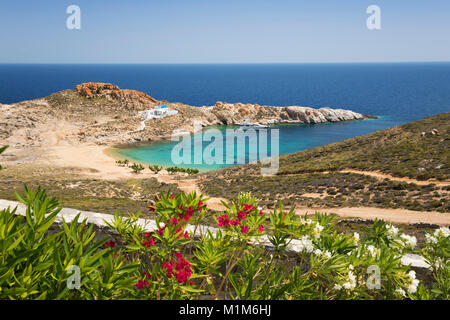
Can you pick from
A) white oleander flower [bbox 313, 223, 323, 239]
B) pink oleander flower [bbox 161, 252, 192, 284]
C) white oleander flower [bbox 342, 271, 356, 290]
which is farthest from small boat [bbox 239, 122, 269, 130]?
pink oleander flower [bbox 161, 252, 192, 284]

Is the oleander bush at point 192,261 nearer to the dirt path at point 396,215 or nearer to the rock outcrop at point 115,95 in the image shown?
the dirt path at point 396,215

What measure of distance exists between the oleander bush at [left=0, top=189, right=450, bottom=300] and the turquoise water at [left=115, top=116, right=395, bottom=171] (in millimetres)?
32270

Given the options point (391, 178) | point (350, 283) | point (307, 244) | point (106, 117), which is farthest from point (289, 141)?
point (350, 283)

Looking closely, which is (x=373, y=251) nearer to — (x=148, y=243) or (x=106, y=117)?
(x=148, y=243)

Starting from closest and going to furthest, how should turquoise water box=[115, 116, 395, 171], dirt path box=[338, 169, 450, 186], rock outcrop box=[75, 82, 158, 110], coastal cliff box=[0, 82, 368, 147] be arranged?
dirt path box=[338, 169, 450, 186]
turquoise water box=[115, 116, 395, 171]
coastal cliff box=[0, 82, 368, 147]
rock outcrop box=[75, 82, 158, 110]

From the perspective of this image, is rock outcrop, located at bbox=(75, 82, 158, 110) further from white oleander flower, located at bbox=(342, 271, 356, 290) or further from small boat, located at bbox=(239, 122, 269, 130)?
white oleander flower, located at bbox=(342, 271, 356, 290)

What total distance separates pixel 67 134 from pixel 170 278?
4906 centimetres

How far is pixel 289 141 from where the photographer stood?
50.4 metres

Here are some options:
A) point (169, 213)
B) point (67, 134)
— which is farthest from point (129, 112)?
point (169, 213)

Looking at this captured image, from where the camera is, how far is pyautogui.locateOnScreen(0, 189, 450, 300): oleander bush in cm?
200

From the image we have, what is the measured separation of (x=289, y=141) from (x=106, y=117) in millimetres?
29877

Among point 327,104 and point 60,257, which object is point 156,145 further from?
point 327,104

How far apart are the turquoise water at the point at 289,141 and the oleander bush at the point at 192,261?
32270mm

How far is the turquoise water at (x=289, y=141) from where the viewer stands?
38.7 metres
